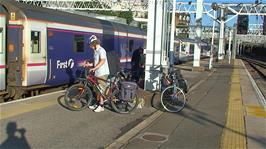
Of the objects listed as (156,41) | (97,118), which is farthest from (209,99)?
(97,118)

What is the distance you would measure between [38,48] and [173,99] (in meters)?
4.85

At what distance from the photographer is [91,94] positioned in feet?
39.1

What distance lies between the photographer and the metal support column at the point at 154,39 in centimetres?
1745

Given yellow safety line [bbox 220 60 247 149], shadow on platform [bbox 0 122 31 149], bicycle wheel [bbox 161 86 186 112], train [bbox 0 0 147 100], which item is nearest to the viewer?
shadow on platform [bbox 0 122 31 149]

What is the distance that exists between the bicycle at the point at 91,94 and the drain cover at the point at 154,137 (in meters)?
2.23

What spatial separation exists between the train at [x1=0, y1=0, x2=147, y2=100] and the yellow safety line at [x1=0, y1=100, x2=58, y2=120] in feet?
5.94

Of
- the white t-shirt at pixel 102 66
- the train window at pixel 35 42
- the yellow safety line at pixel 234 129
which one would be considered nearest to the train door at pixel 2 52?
the train window at pixel 35 42

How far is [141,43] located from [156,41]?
1337cm

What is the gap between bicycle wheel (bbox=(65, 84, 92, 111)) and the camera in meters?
11.9

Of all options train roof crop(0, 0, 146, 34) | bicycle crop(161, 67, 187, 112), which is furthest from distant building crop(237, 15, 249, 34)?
bicycle crop(161, 67, 187, 112)

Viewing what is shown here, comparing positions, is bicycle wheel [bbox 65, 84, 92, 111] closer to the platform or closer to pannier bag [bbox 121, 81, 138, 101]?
the platform

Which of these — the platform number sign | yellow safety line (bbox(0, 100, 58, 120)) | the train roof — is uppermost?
the train roof

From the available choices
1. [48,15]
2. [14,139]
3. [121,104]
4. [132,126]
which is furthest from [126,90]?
[48,15]

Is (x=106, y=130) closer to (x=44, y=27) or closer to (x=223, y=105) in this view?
(x=223, y=105)
